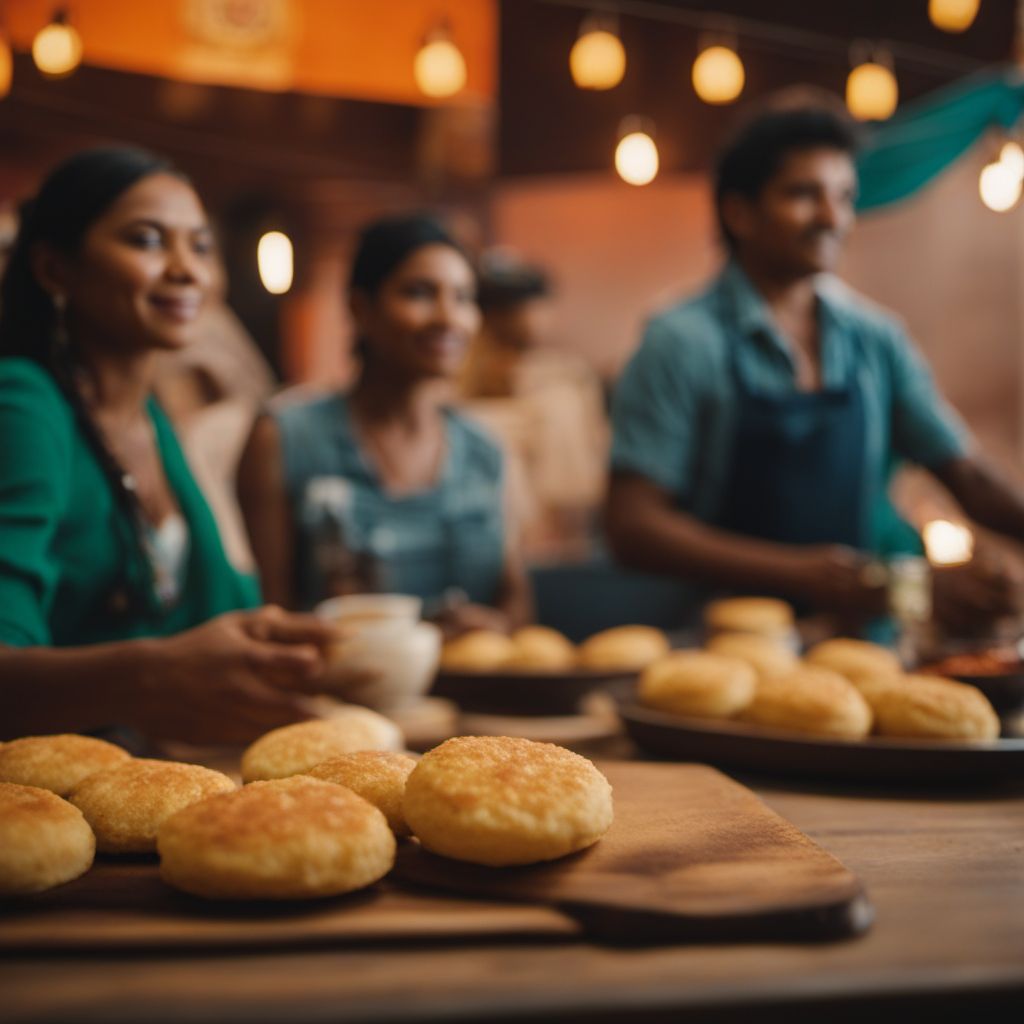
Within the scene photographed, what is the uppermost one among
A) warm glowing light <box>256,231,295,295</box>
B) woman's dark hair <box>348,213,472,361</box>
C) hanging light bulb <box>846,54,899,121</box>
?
hanging light bulb <box>846,54,899,121</box>

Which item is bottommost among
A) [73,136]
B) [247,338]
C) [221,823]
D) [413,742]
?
[413,742]

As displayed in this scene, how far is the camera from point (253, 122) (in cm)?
669

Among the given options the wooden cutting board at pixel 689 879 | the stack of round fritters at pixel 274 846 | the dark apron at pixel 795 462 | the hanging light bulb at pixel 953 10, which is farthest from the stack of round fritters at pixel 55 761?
the hanging light bulb at pixel 953 10

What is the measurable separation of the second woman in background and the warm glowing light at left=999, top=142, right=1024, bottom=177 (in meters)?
2.04

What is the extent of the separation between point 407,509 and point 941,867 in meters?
2.20

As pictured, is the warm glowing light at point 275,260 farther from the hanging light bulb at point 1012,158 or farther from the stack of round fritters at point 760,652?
the hanging light bulb at point 1012,158

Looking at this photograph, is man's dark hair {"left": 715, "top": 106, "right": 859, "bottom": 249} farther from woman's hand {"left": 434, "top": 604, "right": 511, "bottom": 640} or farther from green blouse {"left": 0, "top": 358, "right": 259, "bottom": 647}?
green blouse {"left": 0, "top": 358, "right": 259, "bottom": 647}

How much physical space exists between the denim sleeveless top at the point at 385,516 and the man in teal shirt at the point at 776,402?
1.45ft

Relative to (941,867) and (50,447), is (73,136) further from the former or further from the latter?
(941,867)

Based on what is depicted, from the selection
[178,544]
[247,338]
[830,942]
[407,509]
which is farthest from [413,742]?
[247,338]

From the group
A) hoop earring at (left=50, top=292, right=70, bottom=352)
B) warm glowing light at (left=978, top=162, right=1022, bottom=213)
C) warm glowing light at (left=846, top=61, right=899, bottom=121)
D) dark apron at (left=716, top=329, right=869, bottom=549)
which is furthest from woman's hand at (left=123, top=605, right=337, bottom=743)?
warm glowing light at (left=846, top=61, right=899, bottom=121)

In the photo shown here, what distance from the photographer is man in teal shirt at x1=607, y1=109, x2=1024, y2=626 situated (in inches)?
109

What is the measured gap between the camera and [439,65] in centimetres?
427

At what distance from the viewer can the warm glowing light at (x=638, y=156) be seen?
169 inches
